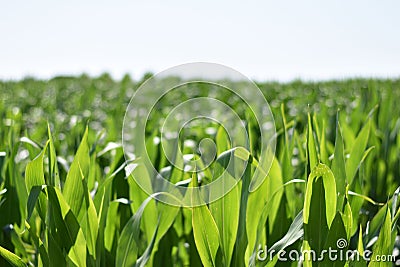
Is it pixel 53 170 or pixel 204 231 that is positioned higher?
pixel 53 170

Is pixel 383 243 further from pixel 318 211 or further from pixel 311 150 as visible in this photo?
pixel 311 150

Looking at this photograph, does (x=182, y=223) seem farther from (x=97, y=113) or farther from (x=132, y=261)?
(x=97, y=113)

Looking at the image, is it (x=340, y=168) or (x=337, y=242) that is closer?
(x=337, y=242)

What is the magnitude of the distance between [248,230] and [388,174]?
105cm

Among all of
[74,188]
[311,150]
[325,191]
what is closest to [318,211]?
[325,191]

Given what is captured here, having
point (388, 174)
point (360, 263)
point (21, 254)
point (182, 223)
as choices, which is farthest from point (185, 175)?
point (388, 174)

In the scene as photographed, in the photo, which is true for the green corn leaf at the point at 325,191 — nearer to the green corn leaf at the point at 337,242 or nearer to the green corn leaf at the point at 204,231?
the green corn leaf at the point at 337,242

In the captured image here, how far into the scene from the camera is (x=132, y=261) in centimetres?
A: 94

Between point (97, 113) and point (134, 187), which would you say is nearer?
point (134, 187)

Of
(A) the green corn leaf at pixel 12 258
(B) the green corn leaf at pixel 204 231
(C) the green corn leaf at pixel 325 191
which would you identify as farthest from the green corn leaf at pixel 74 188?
(C) the green corn leaf at pixel 325 191

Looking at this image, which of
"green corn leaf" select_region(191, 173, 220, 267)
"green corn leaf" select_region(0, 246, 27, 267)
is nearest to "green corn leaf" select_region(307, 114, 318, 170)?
"green corn leaf" select_region(191, 173, 220, 267)

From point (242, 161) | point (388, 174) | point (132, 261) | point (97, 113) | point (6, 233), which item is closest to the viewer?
point (132, 261)

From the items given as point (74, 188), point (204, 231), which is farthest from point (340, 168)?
point (74, 188)

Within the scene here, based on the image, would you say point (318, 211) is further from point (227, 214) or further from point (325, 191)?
point (227, 214)
